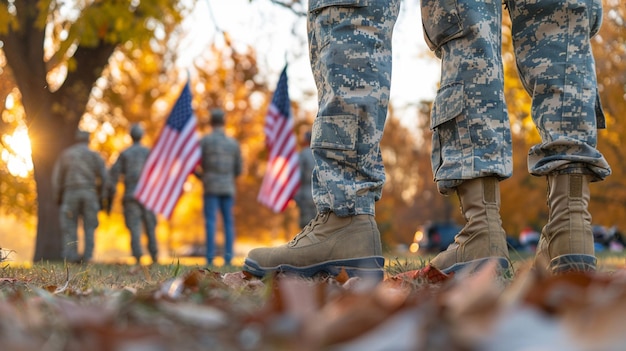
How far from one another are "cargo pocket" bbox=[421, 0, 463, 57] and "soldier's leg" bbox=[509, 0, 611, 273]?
244 mm

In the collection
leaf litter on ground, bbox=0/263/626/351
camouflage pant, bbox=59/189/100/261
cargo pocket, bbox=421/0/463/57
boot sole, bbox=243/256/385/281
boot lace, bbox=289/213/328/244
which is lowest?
boot sole, bbox=243/256/385/281

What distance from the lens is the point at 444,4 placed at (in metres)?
2.28

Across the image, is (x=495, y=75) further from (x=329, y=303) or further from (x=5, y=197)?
(x=5, y=197)

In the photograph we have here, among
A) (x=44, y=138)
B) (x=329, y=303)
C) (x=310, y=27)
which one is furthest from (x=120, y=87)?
(x=329, y=303)

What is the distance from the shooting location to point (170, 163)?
380 inches

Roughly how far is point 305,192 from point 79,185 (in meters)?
3.19

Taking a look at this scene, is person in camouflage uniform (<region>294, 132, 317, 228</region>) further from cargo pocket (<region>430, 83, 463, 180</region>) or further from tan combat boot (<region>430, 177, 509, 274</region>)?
tan combat boot (<region>430, 177, 509, 274</region>)

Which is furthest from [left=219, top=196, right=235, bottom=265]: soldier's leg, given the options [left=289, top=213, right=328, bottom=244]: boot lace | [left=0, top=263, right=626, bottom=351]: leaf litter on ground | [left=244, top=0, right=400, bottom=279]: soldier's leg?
[left=0, top=263, right=626, bottom=351]: leaf litter on ground

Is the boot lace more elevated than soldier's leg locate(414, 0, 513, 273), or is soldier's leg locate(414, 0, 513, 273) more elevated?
soldier's leg locate(414, 0, 513, 273)

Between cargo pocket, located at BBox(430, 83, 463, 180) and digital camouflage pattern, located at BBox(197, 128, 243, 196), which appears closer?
cargo pocket, located at BBox(430, 83, 463, 180)

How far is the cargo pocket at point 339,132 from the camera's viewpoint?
2.22 metres

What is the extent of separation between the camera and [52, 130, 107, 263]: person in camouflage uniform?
33.1 feet

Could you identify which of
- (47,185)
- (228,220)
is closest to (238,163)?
(228,220)

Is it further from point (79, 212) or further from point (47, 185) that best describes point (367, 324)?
point (47, 185)
